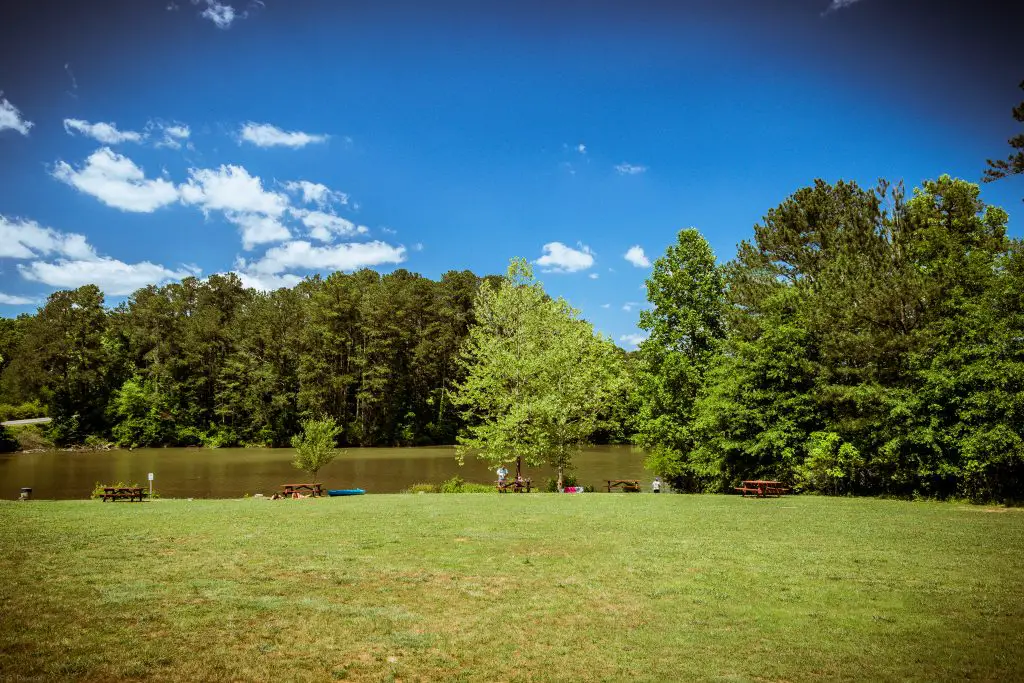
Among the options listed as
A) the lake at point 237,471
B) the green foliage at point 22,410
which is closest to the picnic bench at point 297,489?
the lake at point 237,471

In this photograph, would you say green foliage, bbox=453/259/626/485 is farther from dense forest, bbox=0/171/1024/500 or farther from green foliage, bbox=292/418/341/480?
green foliage, bbox=292/418/341/480

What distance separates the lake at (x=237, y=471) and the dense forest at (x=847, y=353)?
1062 cm

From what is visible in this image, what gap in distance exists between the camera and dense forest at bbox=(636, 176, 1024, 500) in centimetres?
2381

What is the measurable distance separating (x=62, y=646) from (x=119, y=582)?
3.17 meters

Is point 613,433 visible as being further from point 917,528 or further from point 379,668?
point 379,668

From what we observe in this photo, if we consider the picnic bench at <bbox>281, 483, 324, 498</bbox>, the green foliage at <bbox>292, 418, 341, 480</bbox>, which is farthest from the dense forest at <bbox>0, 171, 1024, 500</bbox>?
the picnic bench at <bbox>281, 483, 324, 498</bbox>

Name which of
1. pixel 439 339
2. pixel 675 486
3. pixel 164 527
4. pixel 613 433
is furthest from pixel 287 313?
pixel 164 527

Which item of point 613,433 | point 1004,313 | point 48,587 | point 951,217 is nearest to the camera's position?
point 48,587

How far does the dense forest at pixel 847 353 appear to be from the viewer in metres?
23.8

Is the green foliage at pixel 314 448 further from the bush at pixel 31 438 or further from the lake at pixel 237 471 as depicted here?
the bush at pixel 31 438

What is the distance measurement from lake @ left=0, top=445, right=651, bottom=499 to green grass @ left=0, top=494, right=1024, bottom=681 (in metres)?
23.3

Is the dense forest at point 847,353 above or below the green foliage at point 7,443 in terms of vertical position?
above

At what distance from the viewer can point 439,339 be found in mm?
83188

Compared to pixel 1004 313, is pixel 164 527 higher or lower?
lower
